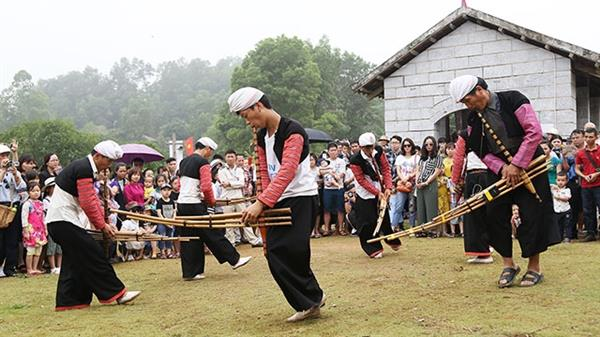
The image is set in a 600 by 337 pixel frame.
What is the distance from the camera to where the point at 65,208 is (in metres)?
7.00

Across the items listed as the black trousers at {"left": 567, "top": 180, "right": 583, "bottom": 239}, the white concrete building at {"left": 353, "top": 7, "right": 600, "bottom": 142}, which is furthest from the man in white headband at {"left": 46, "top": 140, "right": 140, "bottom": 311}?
the white concrete building at {"left": 353, "top": 7, "right": 600, "bottom": 142}

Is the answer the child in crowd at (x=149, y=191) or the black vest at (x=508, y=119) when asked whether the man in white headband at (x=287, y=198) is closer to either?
the black vest at (x=508, y=119)

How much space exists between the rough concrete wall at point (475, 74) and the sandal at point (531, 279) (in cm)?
880

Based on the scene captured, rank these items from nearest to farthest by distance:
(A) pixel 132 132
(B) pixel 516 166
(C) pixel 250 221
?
(C) pixel 250 221 → (B) pixel 516 166 → (A) pixel 132 132

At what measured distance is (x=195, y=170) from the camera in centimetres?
902

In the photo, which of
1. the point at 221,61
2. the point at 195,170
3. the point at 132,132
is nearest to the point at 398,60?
the point at 195,170

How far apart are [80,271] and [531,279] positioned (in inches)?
185

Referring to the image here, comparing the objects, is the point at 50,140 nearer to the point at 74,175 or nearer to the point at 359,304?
the point at 74,175

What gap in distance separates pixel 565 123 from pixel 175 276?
9753 mm

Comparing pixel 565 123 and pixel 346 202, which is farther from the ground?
pixel 565 123

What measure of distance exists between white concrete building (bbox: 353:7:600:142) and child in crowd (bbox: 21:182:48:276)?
899 cm

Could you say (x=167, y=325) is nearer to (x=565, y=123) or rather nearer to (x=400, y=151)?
A: (x=400, y=151)

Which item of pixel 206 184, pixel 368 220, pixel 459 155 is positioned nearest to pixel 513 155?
pixel 459 155

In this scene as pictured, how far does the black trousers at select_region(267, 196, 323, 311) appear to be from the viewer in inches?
220
